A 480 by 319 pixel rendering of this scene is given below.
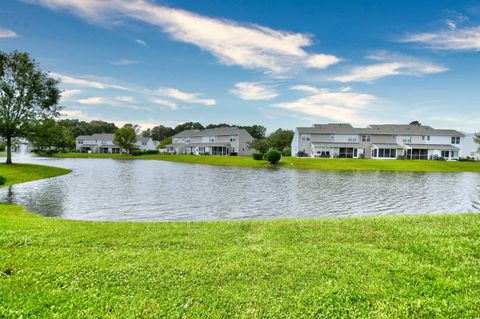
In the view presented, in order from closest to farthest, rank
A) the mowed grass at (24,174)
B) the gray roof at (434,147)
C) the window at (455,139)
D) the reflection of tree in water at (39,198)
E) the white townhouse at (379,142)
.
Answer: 1. the reflection of tree in water at (39,198)
2. the mowed grass at (24,174)
3. the gray roof at (434,147)
4. the white townhouse at (379,142)
5. the window at (455,139)

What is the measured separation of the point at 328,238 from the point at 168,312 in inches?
184

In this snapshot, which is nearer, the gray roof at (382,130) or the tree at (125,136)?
the gray roof at (382,130)

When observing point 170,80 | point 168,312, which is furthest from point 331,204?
point 170,80

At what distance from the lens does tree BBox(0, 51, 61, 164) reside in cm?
3543

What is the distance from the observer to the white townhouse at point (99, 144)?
109500 millimetres

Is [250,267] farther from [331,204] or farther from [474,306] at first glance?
[331,204]

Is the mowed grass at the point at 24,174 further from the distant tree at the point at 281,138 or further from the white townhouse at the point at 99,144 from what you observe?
the white townhouse at the point at 99,144

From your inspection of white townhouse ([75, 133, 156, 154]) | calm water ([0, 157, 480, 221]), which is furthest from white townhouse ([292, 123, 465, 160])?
white townhouse ([75, 133, 156, 154])

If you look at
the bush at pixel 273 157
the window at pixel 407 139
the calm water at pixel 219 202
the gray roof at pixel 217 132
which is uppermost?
the gray roof at pixel 217 132

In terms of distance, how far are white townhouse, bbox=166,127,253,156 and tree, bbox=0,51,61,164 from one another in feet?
166

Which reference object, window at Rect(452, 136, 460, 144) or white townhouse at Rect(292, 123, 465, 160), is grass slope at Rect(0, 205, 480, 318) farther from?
window at Rect(452, 136, 460, 144)

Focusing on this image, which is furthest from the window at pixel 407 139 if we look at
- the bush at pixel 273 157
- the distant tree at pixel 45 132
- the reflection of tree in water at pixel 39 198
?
the reflection of tree in water at pixel 39 198

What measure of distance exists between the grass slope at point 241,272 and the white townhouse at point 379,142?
62860 millimetres

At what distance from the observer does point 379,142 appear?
2805 inches
